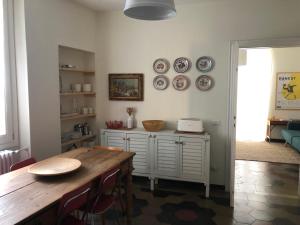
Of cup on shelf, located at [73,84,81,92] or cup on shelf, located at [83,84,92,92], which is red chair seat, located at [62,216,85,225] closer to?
cup on shelf, located at [73,84,81,92]

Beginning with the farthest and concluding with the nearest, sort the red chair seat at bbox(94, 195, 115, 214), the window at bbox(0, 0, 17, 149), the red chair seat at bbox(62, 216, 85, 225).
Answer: the window at bbox(0, 0, 17, 149)
the red chair seat at bbox(94, 195, 115, 214)
the red chair seat at bbox(62, 216, 85, 225)

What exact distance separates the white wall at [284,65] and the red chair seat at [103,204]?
6.15 m

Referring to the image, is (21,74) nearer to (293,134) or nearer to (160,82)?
(160,82)

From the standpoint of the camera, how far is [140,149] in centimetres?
390

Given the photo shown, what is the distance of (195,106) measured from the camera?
3961 millimetres

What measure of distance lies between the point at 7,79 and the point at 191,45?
8.23 feet

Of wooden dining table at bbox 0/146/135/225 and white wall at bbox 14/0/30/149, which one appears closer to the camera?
wooden dining table at bbox 0/146/135/225

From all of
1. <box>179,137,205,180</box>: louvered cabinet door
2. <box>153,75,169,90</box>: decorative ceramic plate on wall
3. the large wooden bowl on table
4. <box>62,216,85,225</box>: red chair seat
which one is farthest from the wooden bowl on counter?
<box>62,216,85,225</box>: red chair seat

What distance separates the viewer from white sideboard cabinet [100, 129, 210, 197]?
360 cm

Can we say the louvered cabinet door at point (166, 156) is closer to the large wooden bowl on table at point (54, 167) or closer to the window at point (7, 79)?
the large wooden bowl on table at point (54, 167)

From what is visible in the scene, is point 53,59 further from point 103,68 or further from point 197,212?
point 197,212

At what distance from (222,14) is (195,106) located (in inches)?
54.2

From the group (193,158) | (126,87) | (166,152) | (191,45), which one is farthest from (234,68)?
(126,87)

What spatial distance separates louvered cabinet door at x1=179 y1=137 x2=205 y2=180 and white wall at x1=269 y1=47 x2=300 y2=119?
14.9ft
